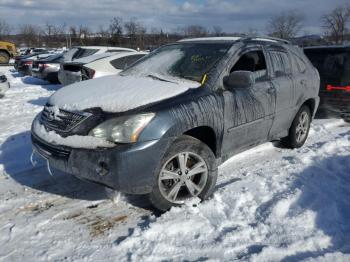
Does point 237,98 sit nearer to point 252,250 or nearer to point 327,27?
point 252,250

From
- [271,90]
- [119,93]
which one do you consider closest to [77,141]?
[119,93]

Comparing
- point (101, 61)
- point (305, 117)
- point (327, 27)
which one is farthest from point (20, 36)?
point (305, 117)

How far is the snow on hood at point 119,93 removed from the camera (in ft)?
11.5

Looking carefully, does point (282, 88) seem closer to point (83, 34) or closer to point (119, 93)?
point (119, 93)

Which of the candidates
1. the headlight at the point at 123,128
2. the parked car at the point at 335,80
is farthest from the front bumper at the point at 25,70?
the headlight at the point at 123,128

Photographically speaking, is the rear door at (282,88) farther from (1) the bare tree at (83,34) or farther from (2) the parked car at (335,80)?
(1) the bare tree at (83,34)

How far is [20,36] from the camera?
225 ft

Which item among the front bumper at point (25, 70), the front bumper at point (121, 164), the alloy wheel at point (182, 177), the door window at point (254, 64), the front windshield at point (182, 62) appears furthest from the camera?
the front bumper at point (25, 70)

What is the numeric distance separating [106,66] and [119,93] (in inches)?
230

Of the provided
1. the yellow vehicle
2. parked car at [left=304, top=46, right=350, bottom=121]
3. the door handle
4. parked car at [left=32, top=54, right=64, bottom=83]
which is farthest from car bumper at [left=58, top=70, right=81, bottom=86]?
the yellow vehicle

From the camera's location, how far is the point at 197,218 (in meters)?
3.60

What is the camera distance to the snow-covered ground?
3084 mm

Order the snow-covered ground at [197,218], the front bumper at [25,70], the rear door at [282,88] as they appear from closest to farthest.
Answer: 1. the snow-covered ground at [197,218]
2. the rear door at [282,88]
3. the front bumper at [25,70]

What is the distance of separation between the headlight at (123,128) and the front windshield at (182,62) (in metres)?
1.02
